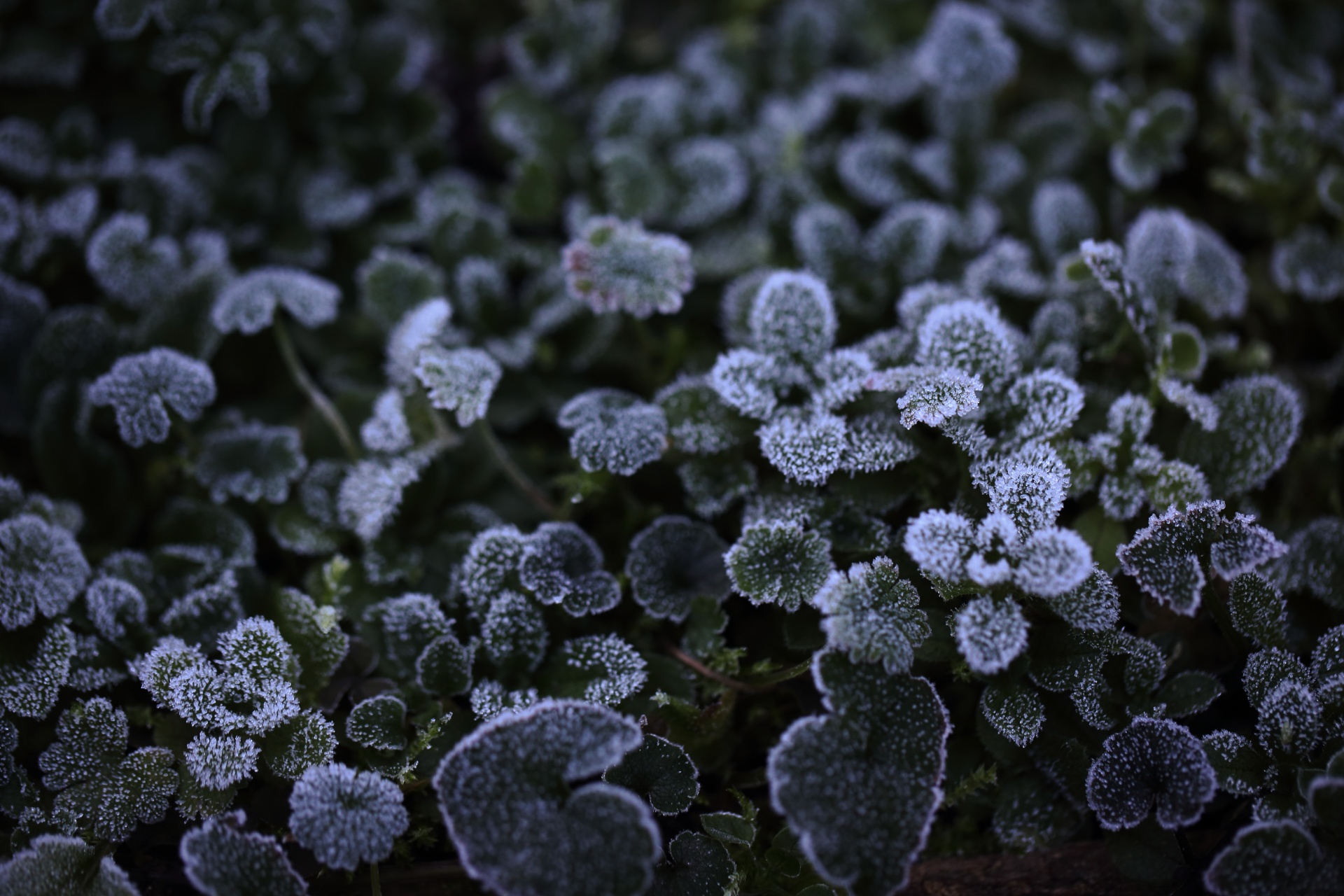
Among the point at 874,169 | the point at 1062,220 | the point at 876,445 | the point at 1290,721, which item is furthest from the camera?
the point at 874,169

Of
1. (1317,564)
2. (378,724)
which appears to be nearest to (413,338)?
(378,724)

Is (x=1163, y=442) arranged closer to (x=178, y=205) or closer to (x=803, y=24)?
(x=803, y=24)

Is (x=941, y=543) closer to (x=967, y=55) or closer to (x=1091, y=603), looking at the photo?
(x=1091, y=603)

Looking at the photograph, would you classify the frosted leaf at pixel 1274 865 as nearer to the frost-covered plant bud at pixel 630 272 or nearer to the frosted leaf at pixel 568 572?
the frosted leaf at pixel 568 572

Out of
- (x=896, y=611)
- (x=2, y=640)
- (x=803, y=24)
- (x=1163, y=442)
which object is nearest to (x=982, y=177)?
(x=803, y=24)

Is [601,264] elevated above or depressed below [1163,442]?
above

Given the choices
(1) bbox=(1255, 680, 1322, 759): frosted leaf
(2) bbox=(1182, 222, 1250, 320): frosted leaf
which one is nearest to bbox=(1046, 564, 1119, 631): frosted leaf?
(1) bbox=(1255, 680, 1322, 759): frosted leaf
